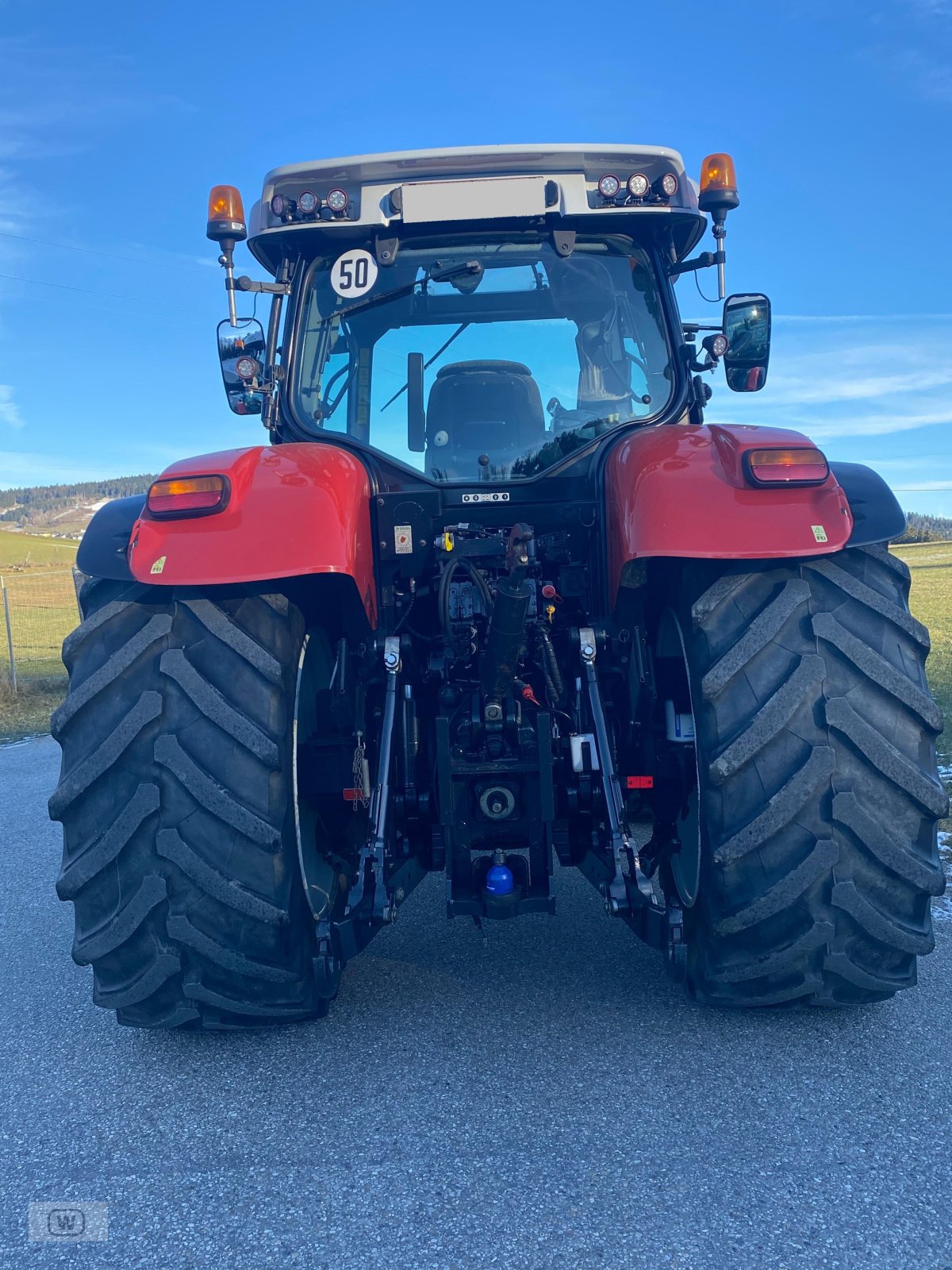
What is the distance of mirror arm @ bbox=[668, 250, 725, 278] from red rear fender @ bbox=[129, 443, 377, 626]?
166 cm

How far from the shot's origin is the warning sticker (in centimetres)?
359

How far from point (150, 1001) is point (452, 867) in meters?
0.90

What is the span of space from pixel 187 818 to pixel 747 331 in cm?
259

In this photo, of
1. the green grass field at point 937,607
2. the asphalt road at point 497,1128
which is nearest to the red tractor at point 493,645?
the asphalt road at point 497,1128

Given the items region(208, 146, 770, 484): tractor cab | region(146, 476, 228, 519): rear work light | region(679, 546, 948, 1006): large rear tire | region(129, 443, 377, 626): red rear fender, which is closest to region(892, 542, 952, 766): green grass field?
region(208, 146, 770, 484): tractor cab

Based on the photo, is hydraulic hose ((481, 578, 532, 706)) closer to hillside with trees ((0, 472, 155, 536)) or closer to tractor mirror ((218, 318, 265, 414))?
tractor mirror ((218, 318, 265, 414))

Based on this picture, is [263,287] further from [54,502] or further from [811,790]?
[54,502]

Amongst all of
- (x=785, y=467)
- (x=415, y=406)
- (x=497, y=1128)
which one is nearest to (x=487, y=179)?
(x=415, y=406)

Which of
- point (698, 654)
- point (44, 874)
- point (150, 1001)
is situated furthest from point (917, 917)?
point (44, 874)

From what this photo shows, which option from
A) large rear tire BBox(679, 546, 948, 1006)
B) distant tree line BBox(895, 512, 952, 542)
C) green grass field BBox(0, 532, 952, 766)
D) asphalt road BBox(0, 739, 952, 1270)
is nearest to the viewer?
asphalt road BBox(0, 739, 952, 1270)

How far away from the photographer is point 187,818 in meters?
2.62

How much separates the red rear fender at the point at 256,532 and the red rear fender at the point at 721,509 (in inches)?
31.6

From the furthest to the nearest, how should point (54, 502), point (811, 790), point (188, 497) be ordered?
point (54, 502)
point (188, 497)
point (811, 790)

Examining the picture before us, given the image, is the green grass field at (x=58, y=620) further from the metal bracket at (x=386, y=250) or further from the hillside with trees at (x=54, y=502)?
the hillside with trees at (x=54, y=502)
